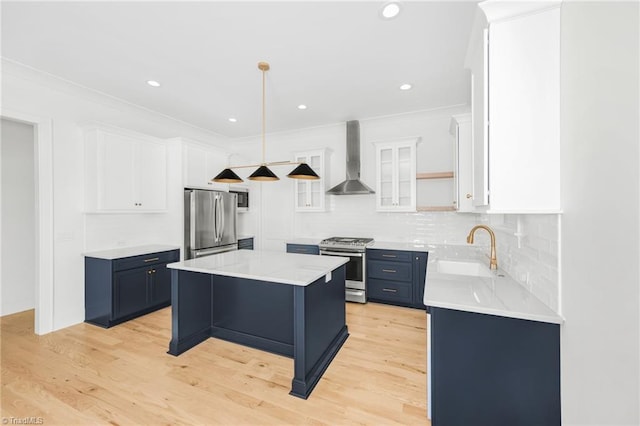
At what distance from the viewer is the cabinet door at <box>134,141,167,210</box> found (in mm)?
3832

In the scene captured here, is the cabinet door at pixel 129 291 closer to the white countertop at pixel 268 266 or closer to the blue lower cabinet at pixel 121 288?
the blue lower cabinet at pixel 121 288

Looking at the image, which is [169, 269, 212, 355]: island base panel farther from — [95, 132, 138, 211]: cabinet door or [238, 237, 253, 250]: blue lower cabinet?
[238, 237, 253, 250]: blue lower cabinet

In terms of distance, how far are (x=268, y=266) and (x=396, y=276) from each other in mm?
2162

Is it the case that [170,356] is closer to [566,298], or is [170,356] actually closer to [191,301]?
[191,301]

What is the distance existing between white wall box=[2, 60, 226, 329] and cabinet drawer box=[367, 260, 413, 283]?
3685 millimetres

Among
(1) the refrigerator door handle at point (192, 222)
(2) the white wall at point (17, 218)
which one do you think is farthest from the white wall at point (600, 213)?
(2) the white wall at point (17, 218)

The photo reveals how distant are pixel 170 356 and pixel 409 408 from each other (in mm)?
2195

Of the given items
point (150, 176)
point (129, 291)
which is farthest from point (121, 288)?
point (150, 176)

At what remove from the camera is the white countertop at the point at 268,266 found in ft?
7.10

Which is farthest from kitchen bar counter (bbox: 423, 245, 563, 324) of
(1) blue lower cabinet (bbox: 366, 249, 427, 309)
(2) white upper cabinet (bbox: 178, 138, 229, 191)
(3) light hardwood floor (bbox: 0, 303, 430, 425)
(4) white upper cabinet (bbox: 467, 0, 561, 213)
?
(2) white upper cabinet (bbox: 178, 138, 229, 191)

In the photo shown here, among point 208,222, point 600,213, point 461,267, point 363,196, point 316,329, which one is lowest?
point 316,329

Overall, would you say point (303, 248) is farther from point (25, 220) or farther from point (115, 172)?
point (25, 220)

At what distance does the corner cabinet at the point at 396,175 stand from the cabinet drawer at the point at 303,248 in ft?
4.03

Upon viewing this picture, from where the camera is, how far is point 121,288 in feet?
10.9
